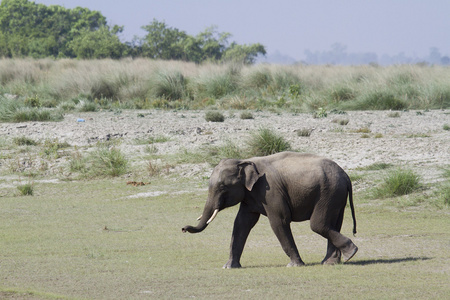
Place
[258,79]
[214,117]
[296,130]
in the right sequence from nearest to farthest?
[296,130]
[214,117]
[258,79]

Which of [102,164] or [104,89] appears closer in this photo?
[102,164]

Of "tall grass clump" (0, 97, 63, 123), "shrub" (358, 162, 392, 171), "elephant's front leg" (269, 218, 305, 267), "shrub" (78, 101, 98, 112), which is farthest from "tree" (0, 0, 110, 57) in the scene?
"elephant's front leg" (269, 218, 305, 267)

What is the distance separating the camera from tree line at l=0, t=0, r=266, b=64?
57.6 m

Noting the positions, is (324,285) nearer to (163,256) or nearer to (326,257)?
(326,257)

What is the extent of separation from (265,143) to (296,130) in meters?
3.17

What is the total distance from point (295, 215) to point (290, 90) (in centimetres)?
1939

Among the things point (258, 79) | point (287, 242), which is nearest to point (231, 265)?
point (287, 242)

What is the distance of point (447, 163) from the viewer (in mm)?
13719

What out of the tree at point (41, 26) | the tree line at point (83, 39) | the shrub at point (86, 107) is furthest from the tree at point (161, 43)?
the shrub at point (86, 107)

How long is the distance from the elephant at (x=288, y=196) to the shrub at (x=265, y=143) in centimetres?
769

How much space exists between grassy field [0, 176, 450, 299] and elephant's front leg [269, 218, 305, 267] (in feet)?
0.64

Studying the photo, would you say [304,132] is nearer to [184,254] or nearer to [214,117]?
[214,117]

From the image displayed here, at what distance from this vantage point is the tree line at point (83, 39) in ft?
189

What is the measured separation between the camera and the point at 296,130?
726 inches
